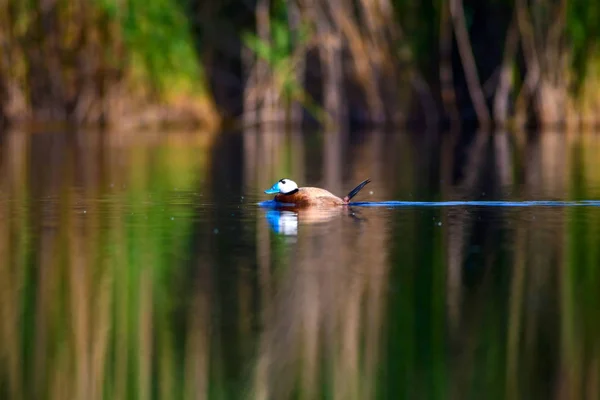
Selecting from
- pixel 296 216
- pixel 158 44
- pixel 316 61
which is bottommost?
pixel 296 216

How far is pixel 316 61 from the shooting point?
24266 mm

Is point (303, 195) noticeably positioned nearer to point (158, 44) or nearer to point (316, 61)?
point (158, 44)

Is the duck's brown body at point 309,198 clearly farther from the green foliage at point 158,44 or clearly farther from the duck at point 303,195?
the green foliage at point 158,44

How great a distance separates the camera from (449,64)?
2345cm

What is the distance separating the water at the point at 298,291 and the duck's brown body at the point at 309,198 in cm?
11

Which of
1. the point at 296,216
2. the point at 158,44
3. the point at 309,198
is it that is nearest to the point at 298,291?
the point at 296,216

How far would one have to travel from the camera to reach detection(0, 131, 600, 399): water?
14.8ft

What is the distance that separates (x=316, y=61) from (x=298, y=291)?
18441 mm

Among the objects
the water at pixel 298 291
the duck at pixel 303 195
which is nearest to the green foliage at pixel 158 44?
the water at pixel 298 291

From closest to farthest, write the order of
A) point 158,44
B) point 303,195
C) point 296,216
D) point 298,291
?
point 298,291 → point 296,216 → point 303,195 → point 158,44

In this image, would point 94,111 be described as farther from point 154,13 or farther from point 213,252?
point 213,252

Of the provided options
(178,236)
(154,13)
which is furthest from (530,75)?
(178,236)

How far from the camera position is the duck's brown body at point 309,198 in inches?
380

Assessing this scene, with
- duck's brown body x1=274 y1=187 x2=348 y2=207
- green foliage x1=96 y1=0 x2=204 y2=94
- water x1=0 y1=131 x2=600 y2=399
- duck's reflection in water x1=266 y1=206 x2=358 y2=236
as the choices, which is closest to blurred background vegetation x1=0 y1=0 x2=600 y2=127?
green foliage x1=96 y1=0 x2=204 y2=94
